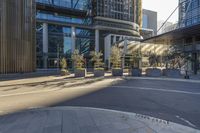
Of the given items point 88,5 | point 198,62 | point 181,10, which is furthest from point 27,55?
point 88,5

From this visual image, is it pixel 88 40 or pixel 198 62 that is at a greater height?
pixel 88 40

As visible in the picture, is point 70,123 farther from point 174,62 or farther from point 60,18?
point 60,18

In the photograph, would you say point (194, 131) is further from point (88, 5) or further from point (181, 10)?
point (88, 5)

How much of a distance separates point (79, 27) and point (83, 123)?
56.2 meters

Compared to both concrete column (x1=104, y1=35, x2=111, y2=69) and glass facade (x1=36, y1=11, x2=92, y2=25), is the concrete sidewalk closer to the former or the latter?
glass facade (x1=36, y1=11, x2=92, y2=25)

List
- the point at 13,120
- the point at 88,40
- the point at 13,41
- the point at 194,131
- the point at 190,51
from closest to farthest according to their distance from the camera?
the point at 194,131 < the point at 13,120 < the point at 13,41 < the point at 190,51 < the point at 88,40

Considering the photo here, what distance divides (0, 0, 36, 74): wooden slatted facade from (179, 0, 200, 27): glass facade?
28854 millimetres

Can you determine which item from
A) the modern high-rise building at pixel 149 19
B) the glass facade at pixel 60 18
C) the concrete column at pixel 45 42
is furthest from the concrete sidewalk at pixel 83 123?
the modern high-rise building at pixel 149 19

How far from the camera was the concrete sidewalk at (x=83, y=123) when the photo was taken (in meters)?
6.46

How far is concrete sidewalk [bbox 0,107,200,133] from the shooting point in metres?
6.46

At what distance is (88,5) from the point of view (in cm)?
6359

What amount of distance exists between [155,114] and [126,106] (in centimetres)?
181

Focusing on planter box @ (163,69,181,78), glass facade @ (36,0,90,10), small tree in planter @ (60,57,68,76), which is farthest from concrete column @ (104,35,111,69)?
planter box @ (163,69,181,78)

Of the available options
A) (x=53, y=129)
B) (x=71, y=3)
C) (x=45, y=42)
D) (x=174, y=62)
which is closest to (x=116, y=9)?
(x=71, y=3)
